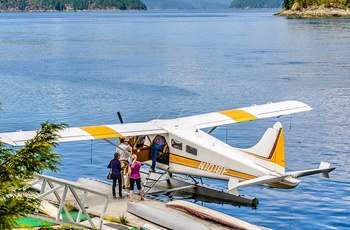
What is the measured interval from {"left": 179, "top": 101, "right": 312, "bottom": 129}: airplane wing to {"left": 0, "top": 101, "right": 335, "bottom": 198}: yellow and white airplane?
9cm

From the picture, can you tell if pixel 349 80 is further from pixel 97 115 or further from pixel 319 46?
pixel 319 46

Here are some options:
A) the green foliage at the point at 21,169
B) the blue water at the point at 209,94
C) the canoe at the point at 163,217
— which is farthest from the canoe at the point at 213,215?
the green foliage at the point at 21,169

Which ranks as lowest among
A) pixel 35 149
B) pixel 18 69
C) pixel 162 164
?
pixel 18 69

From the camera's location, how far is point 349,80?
5791 cm

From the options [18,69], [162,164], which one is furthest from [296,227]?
[18,69]

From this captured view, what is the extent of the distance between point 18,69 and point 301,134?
41695 mm

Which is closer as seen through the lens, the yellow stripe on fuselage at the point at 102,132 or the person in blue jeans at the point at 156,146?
the yellow stripe on fuselage at the point at 102,132

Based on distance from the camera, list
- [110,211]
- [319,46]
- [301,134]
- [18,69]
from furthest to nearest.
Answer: [319,46], [18,69], [301,134], [110,211]

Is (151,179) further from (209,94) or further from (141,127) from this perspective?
(209,94)

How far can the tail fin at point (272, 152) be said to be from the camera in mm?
18641

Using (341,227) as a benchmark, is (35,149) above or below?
above

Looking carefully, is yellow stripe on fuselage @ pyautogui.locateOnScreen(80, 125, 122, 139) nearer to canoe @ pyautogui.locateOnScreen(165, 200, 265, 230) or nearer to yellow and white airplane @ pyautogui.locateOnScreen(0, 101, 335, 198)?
yellow and white airplane @ pyautogui.locateOnScreen(0, 101, 335, 198)

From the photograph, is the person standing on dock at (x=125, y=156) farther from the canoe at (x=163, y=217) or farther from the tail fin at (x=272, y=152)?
the tail fin at (x=272, y=152)

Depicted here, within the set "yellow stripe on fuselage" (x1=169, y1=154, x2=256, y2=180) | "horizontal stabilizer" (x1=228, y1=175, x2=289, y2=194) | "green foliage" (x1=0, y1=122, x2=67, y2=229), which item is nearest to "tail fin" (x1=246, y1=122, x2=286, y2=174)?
"horizontal stabilizer" (x1=228, y1=175, x2=289, y2=194)
